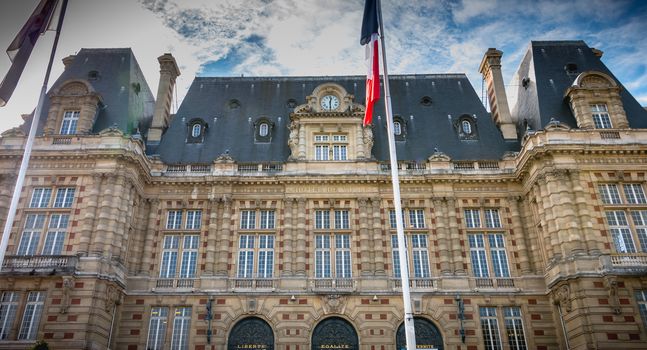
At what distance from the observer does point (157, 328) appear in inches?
1000

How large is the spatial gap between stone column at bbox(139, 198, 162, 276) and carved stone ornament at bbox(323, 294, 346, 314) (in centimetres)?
912

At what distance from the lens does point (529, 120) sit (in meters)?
31.0

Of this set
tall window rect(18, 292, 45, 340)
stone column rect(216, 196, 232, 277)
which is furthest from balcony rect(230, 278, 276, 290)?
tall window rect(18, 292, 45, 340)

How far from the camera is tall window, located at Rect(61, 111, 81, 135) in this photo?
28.2 metres

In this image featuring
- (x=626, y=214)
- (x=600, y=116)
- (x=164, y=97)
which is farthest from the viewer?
(x=164, y=97)

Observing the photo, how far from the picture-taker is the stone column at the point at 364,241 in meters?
26.5

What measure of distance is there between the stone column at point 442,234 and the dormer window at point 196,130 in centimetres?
1440

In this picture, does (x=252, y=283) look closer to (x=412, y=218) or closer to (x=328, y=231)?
(x=328, y=231)

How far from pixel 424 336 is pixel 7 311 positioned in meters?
18.7

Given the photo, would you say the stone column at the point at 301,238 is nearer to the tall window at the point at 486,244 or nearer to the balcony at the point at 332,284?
the balcony at the point at 332,284

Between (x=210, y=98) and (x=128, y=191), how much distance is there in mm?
10548

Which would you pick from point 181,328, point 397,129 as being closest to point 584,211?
point 397,129

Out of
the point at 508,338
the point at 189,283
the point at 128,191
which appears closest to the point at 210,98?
the point at 128,191

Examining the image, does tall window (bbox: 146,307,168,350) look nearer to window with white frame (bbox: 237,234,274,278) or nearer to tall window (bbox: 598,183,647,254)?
window with white frame (bbox: 237,234,274,278)
